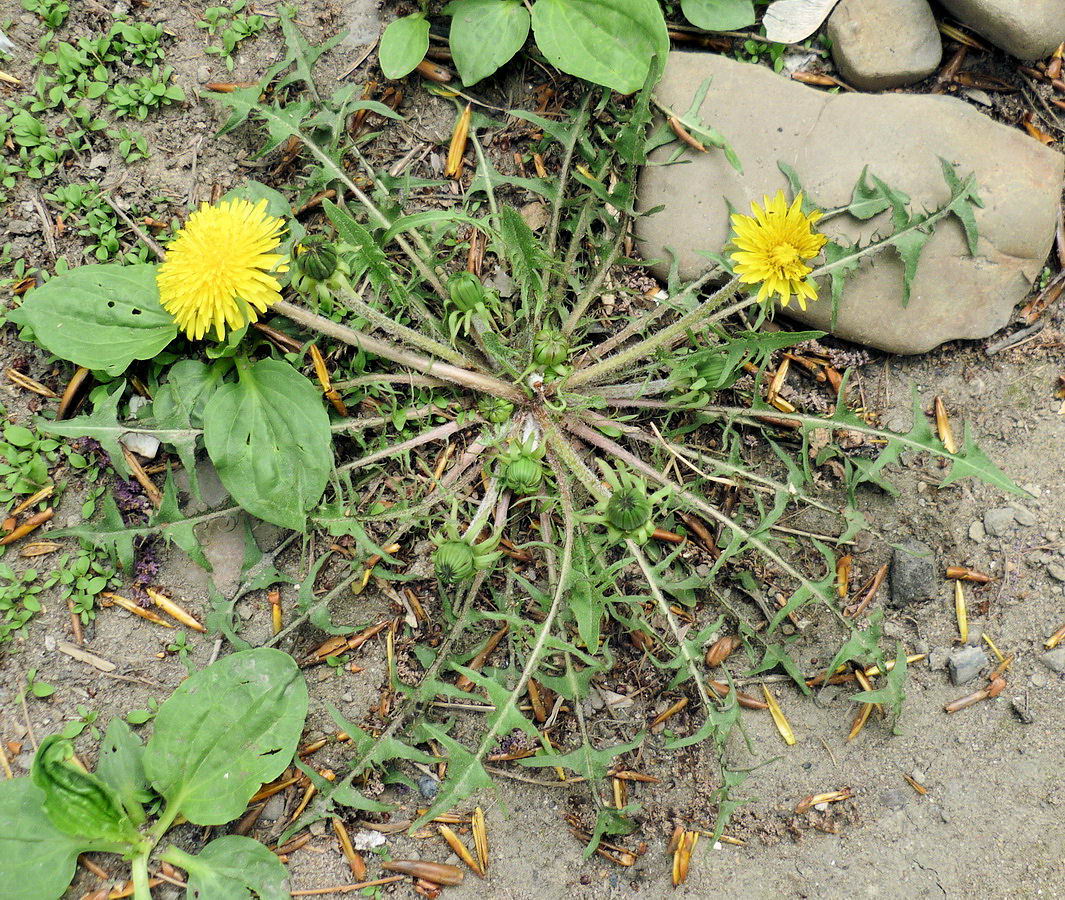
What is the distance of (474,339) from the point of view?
8.78 feet

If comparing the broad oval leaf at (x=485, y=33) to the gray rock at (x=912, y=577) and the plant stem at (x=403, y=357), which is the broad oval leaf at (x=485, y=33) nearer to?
the plant stem at (x=403, y=357)

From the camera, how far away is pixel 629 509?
2.08 meters

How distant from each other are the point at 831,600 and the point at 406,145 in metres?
2.09

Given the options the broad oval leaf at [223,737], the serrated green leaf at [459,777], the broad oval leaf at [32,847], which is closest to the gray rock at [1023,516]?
the serrated green leaf at [459,777]

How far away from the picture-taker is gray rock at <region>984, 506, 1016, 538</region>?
266cm

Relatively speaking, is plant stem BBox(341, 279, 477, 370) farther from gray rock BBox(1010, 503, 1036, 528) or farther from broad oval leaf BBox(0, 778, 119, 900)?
gray rock BBox(1010, 503, 1036, 528)

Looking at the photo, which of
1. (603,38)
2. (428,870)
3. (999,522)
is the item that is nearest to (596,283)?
(603,38)

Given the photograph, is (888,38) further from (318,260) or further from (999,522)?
(318,260)

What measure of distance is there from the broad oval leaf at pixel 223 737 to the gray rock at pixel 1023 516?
7.70ft

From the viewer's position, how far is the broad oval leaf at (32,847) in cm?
236

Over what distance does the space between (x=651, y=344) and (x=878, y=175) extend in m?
0.95

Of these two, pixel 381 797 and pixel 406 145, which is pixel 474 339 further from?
pixel 381 797

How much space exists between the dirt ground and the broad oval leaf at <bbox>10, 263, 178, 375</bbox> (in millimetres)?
203

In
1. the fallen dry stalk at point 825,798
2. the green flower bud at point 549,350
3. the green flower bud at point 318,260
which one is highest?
the green flower bud at point 318,260
